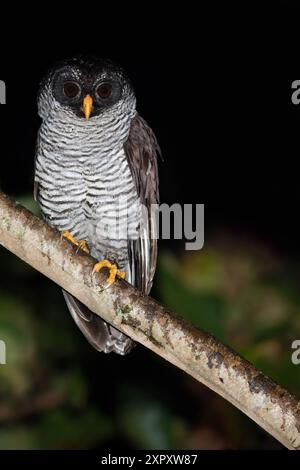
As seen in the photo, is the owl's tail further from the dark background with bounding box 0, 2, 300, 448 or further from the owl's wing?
the dark background with bounding box 0, 2, 300, 448

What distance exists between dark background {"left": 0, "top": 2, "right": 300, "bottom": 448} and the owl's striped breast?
4.90ft

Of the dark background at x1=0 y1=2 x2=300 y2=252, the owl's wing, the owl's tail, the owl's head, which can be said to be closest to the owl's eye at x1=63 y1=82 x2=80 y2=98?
the owl's head

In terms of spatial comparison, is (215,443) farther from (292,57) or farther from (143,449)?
(292,57)

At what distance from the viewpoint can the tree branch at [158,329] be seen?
293cm

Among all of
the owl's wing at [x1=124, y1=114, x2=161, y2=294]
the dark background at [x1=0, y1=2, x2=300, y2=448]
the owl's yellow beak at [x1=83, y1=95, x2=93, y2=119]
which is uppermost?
the dark background at [x1=0, y1=2, x2=300, y2=448]

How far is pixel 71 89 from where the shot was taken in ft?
13.6

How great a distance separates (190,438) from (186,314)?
168cm

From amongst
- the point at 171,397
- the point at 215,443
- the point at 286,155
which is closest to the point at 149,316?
the point at 171,397

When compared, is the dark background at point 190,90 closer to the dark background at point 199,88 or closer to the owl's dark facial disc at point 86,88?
the dark background at point 199,88

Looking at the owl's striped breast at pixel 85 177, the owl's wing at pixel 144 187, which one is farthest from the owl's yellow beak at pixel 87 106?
the owl's wing at pixel 144 187

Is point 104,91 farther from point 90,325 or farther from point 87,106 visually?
point 90,325

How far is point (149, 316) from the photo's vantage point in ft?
10.3

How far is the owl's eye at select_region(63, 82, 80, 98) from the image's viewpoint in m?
4.14

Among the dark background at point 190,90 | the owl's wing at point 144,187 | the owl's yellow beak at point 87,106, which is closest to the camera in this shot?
the owl's yellow beak at point 87,106
